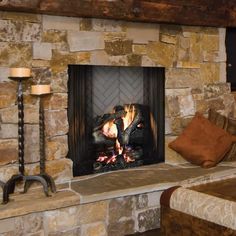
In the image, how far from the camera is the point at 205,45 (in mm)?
3492

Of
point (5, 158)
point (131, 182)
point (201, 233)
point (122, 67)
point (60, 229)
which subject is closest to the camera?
point (201, 233)

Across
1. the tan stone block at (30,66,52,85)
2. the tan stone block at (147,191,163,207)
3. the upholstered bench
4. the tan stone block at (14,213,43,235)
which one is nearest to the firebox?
the tan stone block at (30,66,52,85)

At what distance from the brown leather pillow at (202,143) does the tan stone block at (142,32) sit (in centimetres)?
83

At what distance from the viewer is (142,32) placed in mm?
3129

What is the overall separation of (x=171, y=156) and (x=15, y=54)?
1.60 metres

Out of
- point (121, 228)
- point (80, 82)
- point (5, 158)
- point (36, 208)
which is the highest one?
point (80, 82)

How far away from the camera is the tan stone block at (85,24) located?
2.85 metres

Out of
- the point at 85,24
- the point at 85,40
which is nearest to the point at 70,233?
the point at 85,40

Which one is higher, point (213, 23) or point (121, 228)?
point (213, 23)

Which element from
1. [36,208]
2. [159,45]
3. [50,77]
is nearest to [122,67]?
[159,45]

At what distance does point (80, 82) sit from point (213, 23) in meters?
1.30

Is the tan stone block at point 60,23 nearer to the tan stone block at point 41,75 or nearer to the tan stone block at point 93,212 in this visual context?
the tan stone block at point 41,75

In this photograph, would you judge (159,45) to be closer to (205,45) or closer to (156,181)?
(205,45)

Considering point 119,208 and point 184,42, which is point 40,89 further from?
point 184,42
